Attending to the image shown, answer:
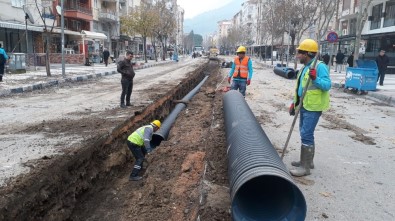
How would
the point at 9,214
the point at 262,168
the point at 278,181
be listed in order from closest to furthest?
1. the point at 262,168
2. the point at 278,181
3. the point at 9,214

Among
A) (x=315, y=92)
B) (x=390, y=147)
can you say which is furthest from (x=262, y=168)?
(x=390, y=147)

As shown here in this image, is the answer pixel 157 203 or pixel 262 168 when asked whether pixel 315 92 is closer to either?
pixel 262 168

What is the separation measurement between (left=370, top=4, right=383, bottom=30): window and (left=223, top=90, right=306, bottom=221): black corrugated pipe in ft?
106

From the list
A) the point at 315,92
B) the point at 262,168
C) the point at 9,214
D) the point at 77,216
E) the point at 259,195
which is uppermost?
the point at 315,92

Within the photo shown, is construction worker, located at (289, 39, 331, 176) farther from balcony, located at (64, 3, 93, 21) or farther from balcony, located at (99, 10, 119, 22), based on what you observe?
balcony, located at (99, 10, 119, 22)

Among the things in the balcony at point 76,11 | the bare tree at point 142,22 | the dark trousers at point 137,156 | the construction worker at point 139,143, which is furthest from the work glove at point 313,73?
the balcony at point 76,11

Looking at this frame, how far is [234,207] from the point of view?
3264 mm

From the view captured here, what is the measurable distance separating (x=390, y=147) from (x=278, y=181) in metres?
4.21

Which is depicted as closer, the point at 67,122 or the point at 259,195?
the point at 259,195

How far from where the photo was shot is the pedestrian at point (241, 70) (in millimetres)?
8773

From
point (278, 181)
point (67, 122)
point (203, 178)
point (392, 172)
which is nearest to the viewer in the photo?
point (278, 181)

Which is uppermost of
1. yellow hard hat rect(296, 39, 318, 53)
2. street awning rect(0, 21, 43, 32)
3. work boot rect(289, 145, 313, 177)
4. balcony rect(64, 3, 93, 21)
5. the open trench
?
balcony rect(64, 3, 93, 21)

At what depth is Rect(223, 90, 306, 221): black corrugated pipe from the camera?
318cm

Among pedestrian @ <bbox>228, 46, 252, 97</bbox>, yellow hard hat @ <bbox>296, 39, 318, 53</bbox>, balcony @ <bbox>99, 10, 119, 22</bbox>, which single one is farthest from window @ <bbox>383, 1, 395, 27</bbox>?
balcony @ <bbox>99, 10, 119, 22</bbox>
